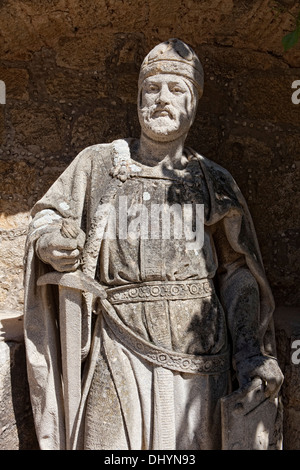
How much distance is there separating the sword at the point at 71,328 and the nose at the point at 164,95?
0.81m

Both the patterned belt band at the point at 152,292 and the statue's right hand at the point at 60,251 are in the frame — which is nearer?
the statue's right hand at the point at 60,251

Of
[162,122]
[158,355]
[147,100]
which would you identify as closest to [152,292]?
[158,355]

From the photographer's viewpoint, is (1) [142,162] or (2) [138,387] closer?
(2) [138,387]

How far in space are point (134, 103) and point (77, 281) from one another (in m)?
1.40

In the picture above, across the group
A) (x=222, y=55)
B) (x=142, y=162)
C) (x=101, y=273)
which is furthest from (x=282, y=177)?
(x=101, y=273)

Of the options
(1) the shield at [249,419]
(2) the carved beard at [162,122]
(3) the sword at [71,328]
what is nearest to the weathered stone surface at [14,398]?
(3) the sword at [71,328]

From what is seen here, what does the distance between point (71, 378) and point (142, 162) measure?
3.21 ft

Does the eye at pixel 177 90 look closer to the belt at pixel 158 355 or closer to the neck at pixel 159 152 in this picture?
the neck at pixel 159 152

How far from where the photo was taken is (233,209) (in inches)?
126

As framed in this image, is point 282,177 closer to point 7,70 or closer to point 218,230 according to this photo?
point 218,230

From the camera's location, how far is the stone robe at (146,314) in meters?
2.92

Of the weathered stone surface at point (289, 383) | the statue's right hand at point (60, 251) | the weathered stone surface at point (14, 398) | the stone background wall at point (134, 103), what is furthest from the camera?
the stone background wall at point (134, 103)

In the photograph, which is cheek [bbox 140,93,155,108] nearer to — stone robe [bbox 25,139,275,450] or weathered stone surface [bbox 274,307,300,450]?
stone robe [bbox 25,139,275,450]

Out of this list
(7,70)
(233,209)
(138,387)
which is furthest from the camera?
(7,70)
